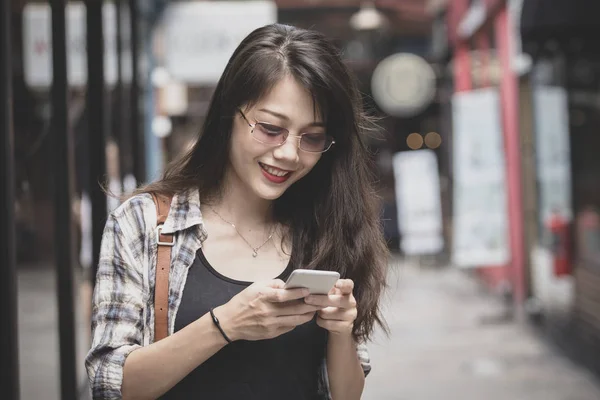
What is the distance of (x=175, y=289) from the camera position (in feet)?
6.83

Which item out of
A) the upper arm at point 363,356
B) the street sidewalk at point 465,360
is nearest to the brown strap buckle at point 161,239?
the upper arm at point 363,356

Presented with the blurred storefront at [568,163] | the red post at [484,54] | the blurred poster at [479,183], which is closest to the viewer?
the blurred storefront at [568,163]

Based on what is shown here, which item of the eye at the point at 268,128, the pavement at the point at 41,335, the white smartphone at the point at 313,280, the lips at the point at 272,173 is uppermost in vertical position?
the eye at the point at 268,128

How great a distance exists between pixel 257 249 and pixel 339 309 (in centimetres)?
31

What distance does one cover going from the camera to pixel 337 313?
2090mm

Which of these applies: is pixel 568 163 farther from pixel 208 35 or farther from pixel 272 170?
pixel 272 170

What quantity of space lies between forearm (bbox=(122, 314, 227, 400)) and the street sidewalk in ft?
10.4

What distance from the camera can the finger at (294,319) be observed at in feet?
6.49

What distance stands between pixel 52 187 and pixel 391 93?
987cm

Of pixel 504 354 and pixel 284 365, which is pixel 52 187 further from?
pixel 504 354

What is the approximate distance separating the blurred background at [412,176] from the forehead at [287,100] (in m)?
0.51

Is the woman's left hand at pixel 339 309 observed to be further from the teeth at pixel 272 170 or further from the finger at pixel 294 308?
the teeth at pixel 272 170

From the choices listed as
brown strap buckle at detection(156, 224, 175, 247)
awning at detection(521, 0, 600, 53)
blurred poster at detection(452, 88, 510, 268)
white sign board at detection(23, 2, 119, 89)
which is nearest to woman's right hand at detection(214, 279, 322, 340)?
brown strap buckle at detection(156, 224, 175, 247)

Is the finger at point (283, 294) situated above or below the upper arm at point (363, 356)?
above
